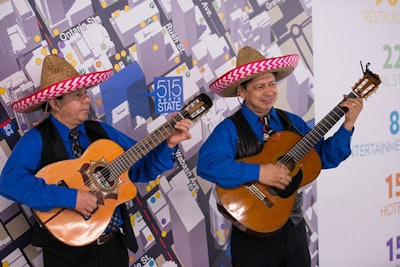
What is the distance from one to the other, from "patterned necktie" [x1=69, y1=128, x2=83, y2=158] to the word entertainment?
0.67 meters

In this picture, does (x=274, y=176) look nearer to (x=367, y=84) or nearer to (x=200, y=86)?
(x=367, y=84)

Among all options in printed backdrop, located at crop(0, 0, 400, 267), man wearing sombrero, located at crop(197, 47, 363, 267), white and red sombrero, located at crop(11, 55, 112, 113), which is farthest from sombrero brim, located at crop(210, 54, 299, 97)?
printed backdrop, located at crop(0, 0, 400, 267)

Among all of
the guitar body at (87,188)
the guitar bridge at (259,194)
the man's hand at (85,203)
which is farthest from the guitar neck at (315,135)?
the man's hand at (85,203)

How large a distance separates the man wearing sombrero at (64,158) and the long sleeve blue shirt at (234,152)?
0.17 metres

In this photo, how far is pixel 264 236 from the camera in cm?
184

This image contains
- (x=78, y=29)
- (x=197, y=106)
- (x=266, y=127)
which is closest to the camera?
(x=197, y=106)

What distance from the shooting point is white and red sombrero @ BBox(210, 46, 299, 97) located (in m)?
1.81

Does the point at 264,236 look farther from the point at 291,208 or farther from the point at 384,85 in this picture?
the point at 384,85

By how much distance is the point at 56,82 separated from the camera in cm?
170

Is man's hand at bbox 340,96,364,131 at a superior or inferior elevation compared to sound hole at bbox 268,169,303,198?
superior

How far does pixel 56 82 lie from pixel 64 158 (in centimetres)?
34

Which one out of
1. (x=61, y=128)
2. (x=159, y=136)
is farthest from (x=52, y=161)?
(x=159, y=136)

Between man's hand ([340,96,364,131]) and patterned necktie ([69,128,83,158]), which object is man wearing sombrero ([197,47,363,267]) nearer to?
man's hand ([340,96,364,131])

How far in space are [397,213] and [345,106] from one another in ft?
6.81
